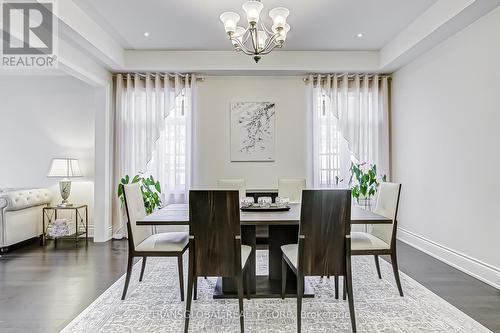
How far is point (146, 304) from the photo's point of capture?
2.63 metres

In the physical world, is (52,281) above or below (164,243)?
below

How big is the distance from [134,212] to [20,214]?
2.68 m

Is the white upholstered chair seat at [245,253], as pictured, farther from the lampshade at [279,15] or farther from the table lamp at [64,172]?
the table lamp at [64,172]

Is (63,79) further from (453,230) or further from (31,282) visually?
(453,230)

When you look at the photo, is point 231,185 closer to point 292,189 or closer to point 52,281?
point 292,189

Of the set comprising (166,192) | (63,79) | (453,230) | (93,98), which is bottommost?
(453,230)

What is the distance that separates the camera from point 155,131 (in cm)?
505

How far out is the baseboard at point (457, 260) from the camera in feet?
9.86

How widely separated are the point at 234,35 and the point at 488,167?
278cm

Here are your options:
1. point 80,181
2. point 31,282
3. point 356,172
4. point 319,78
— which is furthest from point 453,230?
point 80,181

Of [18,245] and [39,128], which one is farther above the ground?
[39,128]

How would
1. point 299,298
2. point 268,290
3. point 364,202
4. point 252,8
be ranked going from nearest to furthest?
point 299,298 < point 252,8 < point 268,290 < point 364,202

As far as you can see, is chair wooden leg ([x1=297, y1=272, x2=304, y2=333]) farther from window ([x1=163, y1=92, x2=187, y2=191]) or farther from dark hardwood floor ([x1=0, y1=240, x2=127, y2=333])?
window ([x1=163, y1=92, x2=187, y2=191])

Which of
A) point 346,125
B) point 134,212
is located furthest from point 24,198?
point 346,125
